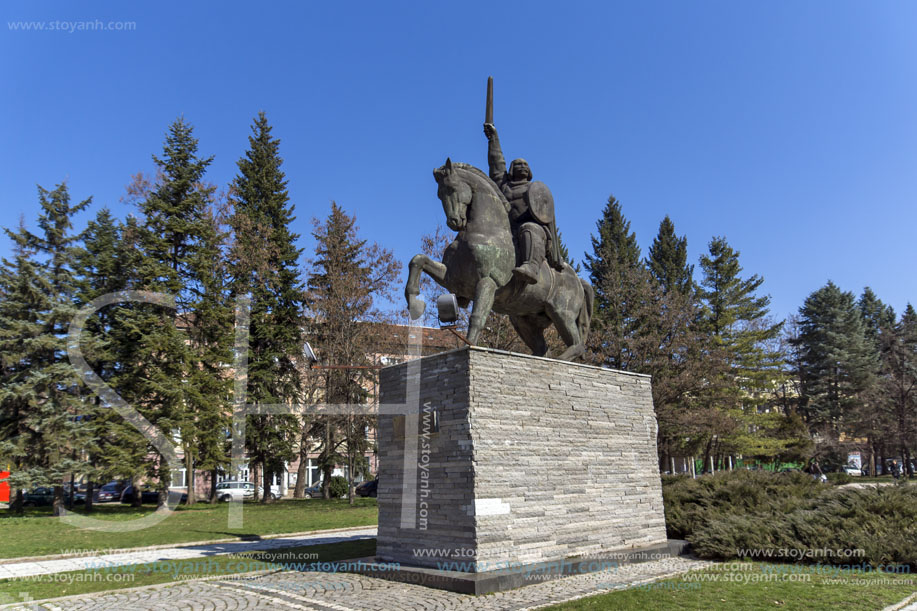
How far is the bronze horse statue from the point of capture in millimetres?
8898

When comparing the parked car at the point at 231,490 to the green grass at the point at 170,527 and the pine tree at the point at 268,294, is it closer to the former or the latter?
the pine tree at the point at 268,294

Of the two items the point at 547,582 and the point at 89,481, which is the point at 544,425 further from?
the point at 89,481

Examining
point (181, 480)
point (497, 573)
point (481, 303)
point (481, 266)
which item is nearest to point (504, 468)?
point (497, 573)

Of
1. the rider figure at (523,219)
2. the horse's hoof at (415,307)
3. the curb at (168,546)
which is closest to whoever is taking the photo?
the horse's hoof at (415,307)

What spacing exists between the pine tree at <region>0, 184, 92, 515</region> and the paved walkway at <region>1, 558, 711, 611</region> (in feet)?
59.5

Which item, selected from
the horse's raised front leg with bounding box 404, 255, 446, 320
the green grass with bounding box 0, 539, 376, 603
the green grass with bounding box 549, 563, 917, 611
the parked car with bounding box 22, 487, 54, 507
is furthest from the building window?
the green grass with bounding box 549, 563, 917, 611

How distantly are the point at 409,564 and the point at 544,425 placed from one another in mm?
2685

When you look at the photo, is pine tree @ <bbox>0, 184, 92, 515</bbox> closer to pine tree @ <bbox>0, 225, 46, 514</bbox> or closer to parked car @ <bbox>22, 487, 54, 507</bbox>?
pine tree @ <bbox>0, 225, 46, 514</bbox>

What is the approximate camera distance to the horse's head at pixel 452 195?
8.97 m

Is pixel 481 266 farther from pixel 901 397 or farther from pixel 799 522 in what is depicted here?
pixel 901 397

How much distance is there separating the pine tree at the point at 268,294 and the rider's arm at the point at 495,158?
21.9m

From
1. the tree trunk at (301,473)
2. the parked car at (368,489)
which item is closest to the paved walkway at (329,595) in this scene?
the tree trunk at (301,473)

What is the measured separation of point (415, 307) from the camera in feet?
28.3

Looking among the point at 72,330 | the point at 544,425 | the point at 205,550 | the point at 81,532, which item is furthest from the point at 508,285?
the point at 72,330
